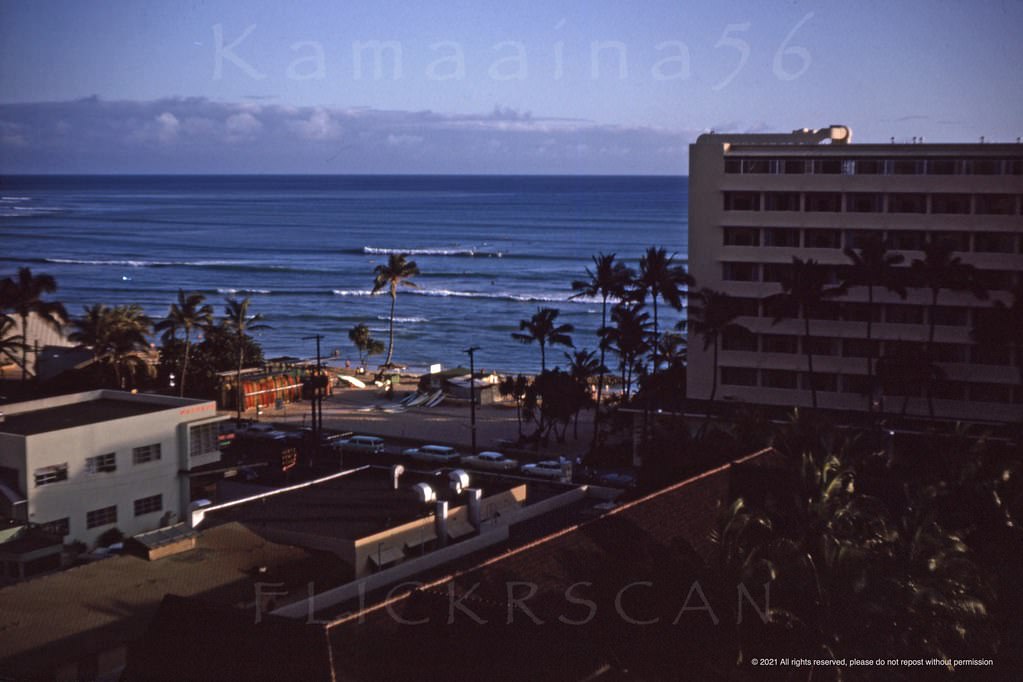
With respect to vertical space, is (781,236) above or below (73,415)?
above

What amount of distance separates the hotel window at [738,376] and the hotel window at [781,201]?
20.9 ft

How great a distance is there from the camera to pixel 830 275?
43344mm

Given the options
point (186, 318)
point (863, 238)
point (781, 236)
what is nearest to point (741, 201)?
point (781, 236)

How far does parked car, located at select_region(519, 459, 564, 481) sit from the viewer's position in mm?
38000

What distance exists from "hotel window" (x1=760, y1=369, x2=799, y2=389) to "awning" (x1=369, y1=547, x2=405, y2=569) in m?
26.5

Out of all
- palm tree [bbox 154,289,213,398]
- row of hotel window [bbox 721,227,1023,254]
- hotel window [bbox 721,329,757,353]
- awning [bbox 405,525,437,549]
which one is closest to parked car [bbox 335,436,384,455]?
palm tree [bbox 154,289,213,398]

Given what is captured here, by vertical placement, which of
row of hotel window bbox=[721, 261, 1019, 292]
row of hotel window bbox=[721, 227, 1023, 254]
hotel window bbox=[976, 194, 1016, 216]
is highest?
hotel window bbox=[976, 194, 1016, 216]

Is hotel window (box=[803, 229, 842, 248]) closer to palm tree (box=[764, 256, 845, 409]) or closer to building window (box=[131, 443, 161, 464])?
palm tree (box=[764, 256, 845, 409])

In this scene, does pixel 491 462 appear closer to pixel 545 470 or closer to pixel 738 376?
pixel 545 470

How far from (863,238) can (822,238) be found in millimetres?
2495

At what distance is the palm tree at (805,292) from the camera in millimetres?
40656

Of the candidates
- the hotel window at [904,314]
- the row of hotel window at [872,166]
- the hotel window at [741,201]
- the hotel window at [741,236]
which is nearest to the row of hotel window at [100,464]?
the hotel window at [741,236]

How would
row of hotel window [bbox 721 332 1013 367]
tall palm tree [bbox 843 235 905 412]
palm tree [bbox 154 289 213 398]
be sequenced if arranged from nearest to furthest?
1. tall palm tree [bbox 843 235 905 412]
2. row of hotel window [bbox 721 332 1013 367]
3. palm tree [bbox 154 289 213 398]

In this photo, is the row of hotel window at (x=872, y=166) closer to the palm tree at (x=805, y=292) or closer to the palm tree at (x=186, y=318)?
the palm tree at (x=805, y=292)
